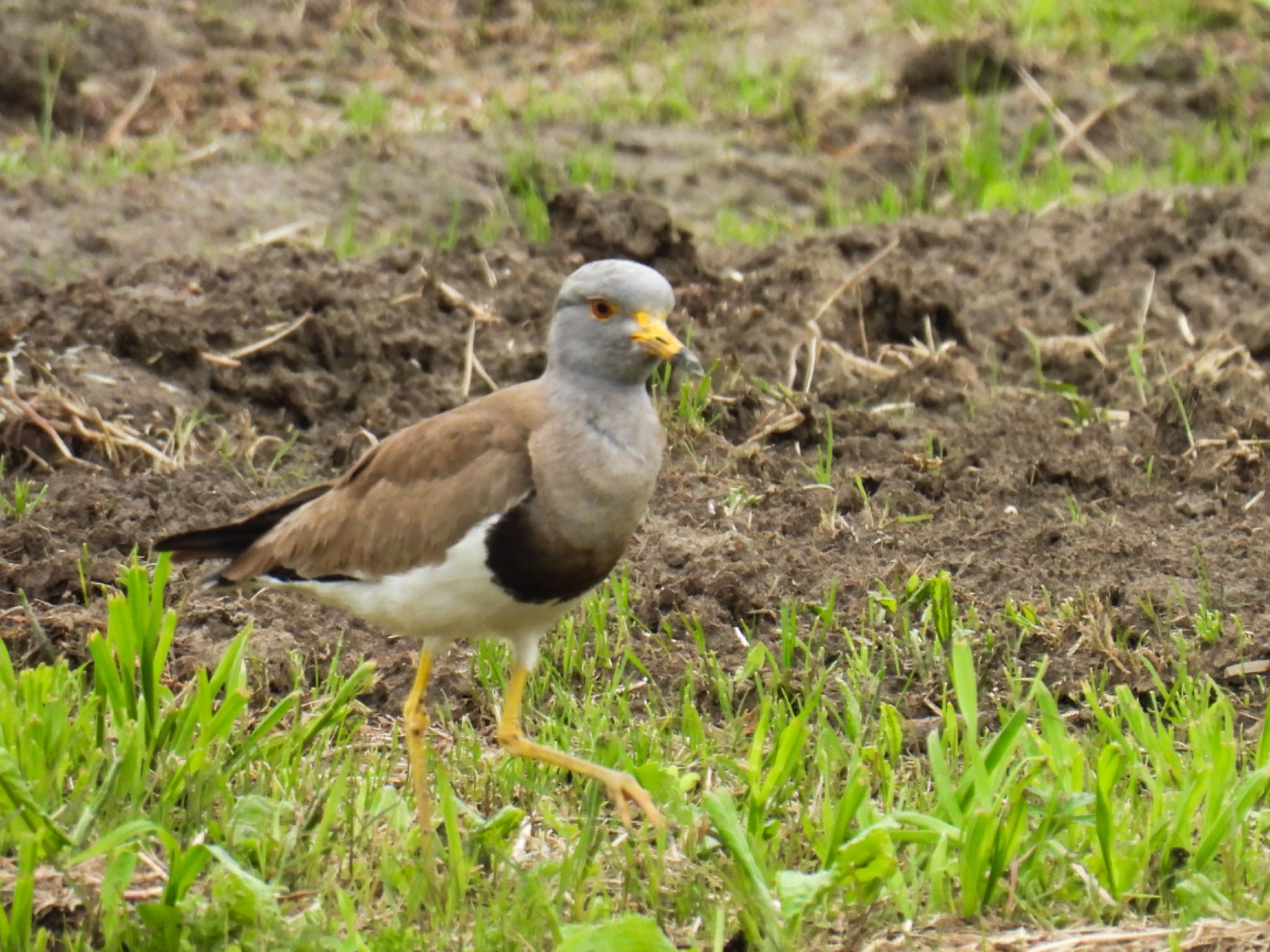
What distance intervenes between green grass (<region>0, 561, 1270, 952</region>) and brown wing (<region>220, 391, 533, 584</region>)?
1.12ft

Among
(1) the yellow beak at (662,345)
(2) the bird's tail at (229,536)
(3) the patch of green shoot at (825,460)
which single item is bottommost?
(3) the patch of green shoot at (825,460)

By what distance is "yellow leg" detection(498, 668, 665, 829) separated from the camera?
4.25m

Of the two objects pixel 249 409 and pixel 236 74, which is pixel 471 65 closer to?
pixel 236 74

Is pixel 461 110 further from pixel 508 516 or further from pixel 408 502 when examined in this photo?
pixel 508 516

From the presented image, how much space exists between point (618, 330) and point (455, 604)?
0.80 m

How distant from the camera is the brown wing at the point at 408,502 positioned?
457 centimetres

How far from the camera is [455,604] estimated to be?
4531mm

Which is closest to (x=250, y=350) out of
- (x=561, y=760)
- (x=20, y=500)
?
(x=20, y=500)

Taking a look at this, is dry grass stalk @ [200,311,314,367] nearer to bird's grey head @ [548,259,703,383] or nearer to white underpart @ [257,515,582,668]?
white underpart @ [257,515,582,668]

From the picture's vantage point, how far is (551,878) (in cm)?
404

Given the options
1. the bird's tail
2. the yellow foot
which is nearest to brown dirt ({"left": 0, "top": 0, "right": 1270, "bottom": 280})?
the bird's tail

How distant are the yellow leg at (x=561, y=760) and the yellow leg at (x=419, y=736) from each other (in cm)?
21

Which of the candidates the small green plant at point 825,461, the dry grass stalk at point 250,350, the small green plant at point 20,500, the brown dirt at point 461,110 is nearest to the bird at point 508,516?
the small green plant at point 20,500

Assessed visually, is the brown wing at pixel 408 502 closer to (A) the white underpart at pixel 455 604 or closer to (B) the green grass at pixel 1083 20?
(A) the white underpart at pixel 455 604
